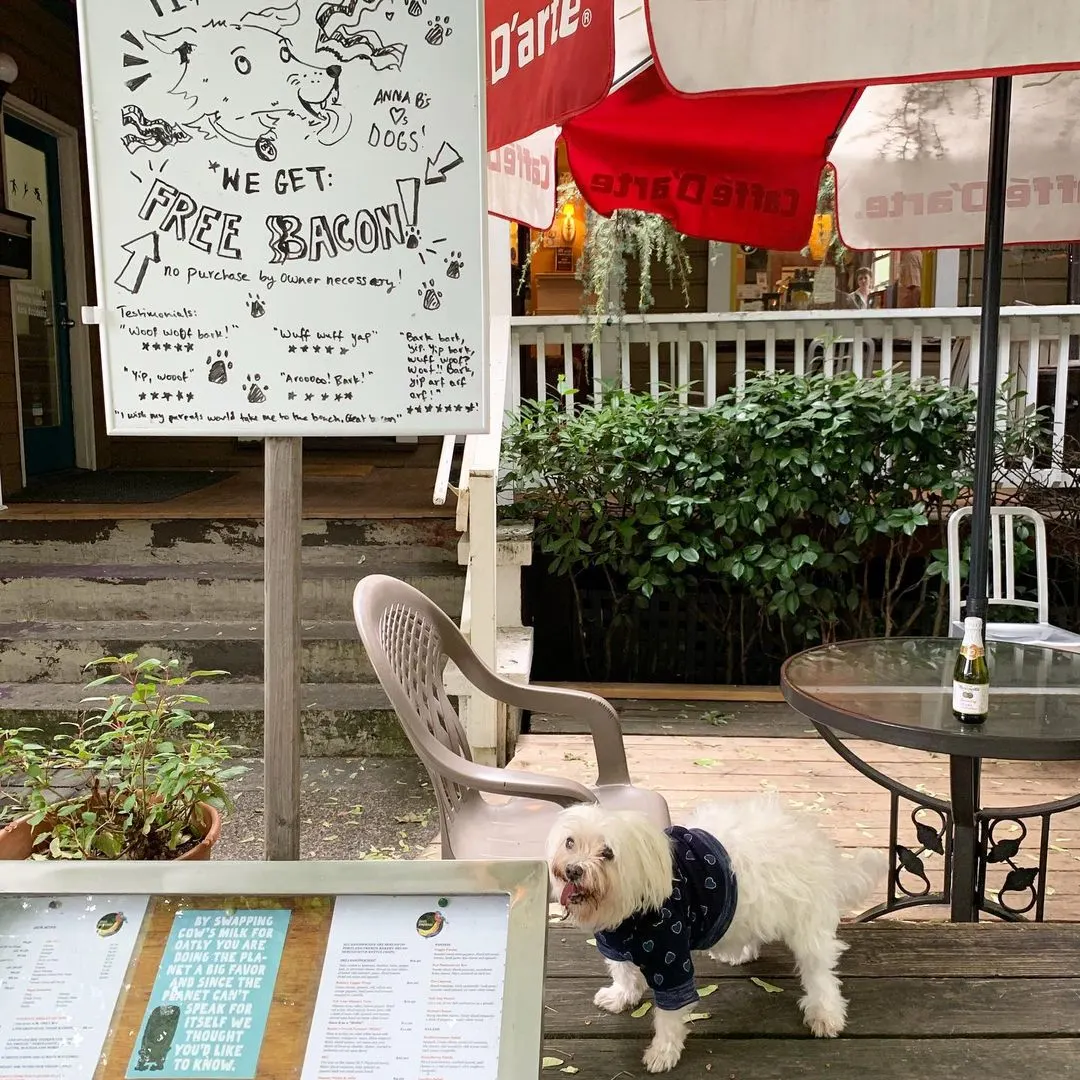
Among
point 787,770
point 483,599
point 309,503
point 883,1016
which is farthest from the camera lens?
point 309,503

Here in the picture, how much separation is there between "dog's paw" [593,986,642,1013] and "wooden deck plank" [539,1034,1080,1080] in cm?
7

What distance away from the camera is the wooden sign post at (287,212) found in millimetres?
1150

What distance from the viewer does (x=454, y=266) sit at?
121 cm

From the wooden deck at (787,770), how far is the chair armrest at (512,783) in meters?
1.36

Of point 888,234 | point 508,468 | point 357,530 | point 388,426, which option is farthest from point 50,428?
point 388,426

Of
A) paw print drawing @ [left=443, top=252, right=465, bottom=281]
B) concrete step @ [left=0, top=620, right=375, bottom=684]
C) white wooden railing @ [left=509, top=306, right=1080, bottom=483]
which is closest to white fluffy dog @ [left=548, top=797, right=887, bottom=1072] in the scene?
paw print drawing @ [left=443, top=252, right=465, bottom=281]

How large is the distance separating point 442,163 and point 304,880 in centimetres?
91

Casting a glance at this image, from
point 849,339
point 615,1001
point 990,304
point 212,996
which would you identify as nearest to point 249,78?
point 212,996

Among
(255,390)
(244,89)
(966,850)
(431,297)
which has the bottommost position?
(966,850)

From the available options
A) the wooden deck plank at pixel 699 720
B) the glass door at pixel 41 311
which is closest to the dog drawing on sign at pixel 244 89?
the wooden deck plank at pixel 699 720

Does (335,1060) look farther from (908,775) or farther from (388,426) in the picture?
(908,775)

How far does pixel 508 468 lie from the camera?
4516mm

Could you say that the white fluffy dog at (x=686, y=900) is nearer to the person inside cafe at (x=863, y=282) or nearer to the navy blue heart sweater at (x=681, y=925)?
the navy blue heart sweater at (x=681, y=925)

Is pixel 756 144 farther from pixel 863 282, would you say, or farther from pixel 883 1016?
pixel 863 282
